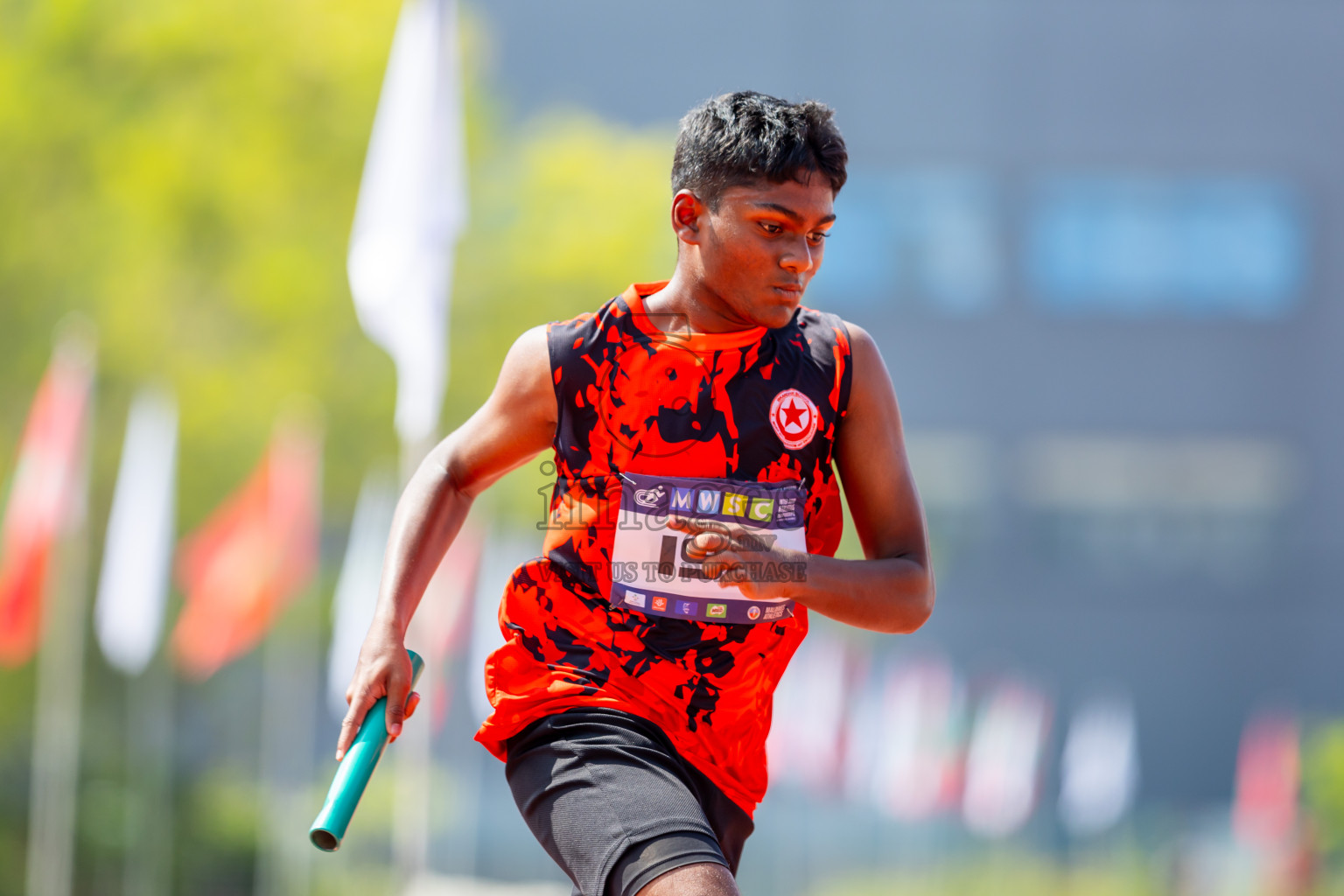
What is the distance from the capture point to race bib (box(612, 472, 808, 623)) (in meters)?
2.55

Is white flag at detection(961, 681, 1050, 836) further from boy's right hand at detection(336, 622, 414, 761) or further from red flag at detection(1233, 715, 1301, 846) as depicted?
boy's right hand at detection(336, 622, 414, 761)

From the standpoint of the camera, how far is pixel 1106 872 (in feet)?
89.1

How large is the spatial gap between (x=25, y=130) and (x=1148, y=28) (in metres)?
29.3

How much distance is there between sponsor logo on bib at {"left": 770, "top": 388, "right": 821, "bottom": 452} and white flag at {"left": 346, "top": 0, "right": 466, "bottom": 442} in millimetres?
4297

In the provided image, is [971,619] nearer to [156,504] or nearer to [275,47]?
[275,47]

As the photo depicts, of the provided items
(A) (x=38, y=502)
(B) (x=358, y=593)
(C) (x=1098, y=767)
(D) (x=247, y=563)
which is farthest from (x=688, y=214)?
(C) (x=1098, y=767)

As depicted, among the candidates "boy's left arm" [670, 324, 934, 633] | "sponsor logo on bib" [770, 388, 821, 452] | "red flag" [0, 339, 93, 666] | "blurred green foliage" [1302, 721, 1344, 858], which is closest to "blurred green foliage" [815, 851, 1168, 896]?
"blurred green foliage" [1302, 721, 1344, 858]

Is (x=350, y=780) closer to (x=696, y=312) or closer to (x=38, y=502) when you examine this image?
(x=696, y=312)

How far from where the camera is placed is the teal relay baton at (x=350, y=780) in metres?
2.25

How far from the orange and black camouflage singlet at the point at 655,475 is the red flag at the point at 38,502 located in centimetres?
870

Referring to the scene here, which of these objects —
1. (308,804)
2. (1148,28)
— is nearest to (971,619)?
(1148,28)

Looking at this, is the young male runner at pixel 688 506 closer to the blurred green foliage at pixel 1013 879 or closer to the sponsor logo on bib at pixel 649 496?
the sponsor logo on bib at pixel 649 496

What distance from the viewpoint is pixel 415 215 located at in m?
6.93

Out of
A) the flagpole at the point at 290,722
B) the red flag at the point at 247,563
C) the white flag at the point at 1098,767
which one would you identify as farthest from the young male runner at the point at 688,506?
the white flag at the point at 1098,767
